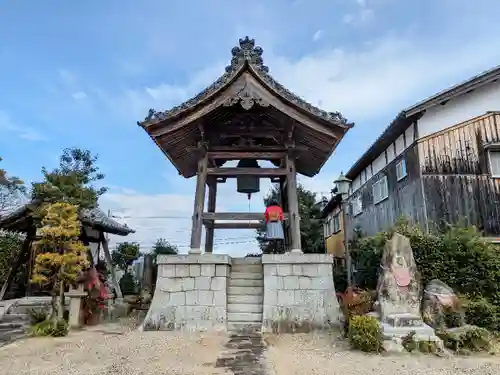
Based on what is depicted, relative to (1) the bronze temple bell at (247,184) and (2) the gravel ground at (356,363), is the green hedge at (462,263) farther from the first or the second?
(1) the bronze temple bell at (247,184)

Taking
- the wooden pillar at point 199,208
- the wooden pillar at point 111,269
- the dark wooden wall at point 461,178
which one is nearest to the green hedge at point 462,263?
the dark wooden wall at point 461,178

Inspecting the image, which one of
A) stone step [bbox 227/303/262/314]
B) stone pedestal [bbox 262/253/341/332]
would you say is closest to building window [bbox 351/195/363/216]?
stone pedestal [bbox 262/253/341/332]

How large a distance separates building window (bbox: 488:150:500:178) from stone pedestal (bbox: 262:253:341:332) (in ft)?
22.1

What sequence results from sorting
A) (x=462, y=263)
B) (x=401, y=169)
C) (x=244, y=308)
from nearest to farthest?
1. (x=244, y=308)
2. (x=462, y=263)
3. (x=401, y=169)

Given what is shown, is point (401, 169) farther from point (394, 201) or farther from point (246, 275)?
point (246, 275)

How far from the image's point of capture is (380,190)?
50.5 feet

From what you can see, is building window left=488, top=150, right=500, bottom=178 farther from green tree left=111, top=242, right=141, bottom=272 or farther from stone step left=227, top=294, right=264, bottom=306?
green tree left=111, top=242, right=141, bottom=272

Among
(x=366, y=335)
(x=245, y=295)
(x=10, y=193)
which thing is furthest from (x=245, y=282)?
(x=10, y=193)

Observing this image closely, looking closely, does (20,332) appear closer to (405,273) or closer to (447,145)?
(405,273)

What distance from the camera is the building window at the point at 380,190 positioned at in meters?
14.8

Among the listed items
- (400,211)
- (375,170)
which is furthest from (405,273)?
(375,170)

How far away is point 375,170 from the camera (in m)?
16.1

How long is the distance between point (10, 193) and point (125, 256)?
239 inches

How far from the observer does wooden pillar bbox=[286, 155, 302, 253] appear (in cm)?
866
